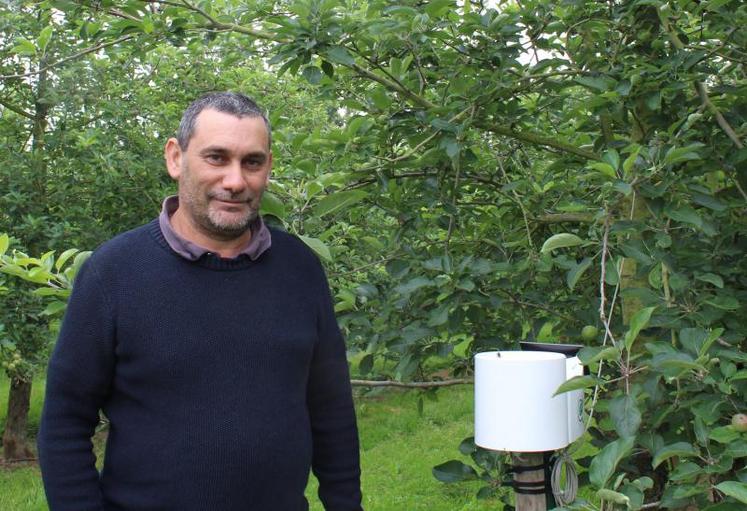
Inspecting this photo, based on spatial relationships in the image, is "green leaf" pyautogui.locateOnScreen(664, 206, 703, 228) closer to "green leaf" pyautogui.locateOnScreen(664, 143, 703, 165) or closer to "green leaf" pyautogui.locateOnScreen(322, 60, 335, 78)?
"green leaf" pyautogui.locateOnScreen(664, 143, 703, 165)

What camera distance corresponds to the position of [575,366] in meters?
2.08

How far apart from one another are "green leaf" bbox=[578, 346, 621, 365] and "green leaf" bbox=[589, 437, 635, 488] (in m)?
0.17

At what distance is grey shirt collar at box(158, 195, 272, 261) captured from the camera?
6.42 ft

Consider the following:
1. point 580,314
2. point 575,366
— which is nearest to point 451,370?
point 580,314

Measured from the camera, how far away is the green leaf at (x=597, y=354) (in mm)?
1701

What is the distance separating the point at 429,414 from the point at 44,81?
457 cm

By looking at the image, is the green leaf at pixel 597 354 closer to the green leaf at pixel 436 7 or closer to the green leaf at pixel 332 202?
the green leaf at pixel 332 202

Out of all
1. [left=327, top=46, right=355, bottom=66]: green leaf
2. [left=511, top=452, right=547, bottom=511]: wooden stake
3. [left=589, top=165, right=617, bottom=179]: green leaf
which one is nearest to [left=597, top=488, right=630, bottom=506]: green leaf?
[left=511, top=452, right=547, bottom=511]: wooden stake

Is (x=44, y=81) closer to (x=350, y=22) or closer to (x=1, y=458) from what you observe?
(x=1, y=458)

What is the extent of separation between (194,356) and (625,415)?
36.8 inches

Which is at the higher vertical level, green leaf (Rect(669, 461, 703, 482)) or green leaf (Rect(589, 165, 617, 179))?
green leaf (Rect(589, 165, 617, 179))

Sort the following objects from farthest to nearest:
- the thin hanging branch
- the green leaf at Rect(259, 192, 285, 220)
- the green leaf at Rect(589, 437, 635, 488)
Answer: the thin hanging branch
the green leaf at Rect(259, 192, 285, 220)
the green leaf at Rect(589, 437, 635, 488)

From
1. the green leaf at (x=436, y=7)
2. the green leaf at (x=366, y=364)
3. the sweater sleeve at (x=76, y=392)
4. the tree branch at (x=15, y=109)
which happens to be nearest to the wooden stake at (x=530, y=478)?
the green leaf at (x=366, y=364)

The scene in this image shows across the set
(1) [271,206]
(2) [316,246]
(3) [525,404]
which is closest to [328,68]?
(1) [271,206]
